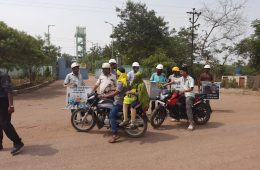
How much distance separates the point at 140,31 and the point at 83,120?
34.0m

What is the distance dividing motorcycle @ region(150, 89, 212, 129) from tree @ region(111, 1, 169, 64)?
3180 centimetres

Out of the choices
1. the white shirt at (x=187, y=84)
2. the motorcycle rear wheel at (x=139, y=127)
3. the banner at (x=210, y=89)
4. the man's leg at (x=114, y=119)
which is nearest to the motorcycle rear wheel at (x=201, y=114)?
the white shirt at (x=187, y=84)

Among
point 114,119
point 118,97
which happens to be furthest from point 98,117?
point 118,97

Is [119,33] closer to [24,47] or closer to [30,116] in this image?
[24,47]

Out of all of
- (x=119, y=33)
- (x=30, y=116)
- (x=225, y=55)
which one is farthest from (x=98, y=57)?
(x=30, y=116)

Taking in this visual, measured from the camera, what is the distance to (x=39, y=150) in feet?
21.1

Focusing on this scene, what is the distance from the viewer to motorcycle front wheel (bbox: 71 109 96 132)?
311 inches

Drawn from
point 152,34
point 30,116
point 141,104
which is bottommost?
point 30,116

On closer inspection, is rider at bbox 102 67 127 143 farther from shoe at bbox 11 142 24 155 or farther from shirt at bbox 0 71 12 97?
shirt at bbox 0 71 12 97

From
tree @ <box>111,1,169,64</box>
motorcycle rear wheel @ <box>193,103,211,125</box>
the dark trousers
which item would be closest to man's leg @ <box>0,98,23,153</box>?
the dark trousers

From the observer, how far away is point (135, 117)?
7.42 meters

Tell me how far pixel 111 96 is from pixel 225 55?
108ft

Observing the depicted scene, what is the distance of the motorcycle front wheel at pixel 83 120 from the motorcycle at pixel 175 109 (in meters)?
1.56

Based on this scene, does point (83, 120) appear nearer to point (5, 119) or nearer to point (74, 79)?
point (74, 79)
